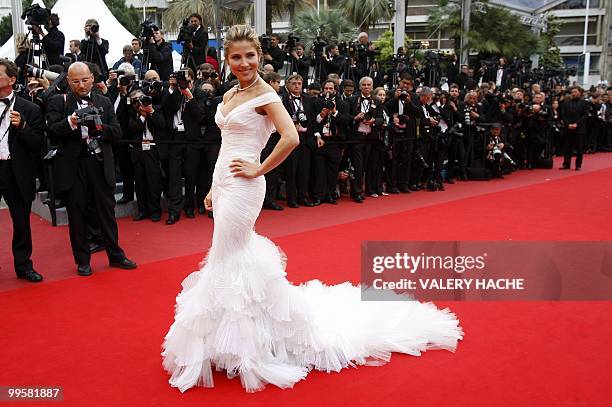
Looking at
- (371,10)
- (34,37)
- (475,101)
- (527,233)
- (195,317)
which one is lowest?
(527,233)

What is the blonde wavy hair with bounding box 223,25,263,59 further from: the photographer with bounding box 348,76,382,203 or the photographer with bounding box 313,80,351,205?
the photographer with bounding box 348,76,382,203

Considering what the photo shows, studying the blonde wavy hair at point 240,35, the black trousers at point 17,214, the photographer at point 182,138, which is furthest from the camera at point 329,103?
the blonde wavy hair at point 240,35

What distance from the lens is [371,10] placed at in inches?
1129

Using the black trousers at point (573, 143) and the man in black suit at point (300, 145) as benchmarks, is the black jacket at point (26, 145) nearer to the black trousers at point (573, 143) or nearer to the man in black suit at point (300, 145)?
the man in black suit at point (300, 145)

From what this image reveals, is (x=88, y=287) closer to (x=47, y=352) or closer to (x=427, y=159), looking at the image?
(x=47, y=352)

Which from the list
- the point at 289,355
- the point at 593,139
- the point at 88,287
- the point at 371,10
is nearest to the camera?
the point at 289,355

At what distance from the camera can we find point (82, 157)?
196 inches

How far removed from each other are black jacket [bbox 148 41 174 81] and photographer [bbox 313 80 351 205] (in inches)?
101

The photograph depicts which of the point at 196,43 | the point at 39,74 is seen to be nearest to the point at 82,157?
the point at 39,74

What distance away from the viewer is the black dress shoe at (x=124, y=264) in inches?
207

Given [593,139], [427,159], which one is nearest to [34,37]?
[427,159]

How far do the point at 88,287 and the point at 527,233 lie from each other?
4.46 m

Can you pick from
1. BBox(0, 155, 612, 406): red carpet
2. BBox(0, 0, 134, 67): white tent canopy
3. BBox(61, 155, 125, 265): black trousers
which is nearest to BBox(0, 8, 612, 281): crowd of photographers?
BBox(61, 155, 125, 265): black trousers

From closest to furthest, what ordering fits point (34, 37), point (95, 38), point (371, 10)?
point (34, 37), point (95, 38), point (371, 10)
